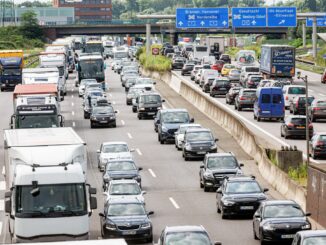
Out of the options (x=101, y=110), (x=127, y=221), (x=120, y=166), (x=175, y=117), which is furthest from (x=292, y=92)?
(x=127, y=221)

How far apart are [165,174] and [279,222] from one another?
19226 millimetres

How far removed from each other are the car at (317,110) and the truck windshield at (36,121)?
24490mm

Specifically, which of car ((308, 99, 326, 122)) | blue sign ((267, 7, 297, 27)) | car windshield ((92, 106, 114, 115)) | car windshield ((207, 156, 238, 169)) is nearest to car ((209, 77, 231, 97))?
blue sign ((267, 7, 297, 27))

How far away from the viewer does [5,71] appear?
4200 inches

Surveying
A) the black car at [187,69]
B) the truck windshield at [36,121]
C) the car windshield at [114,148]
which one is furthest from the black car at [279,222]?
the black car at [187,69]

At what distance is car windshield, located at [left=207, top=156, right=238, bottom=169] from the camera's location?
154ft

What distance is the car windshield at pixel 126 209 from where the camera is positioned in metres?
35.4

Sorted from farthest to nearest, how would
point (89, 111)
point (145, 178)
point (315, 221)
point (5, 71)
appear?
point (5, 71) → point (89, 111) → point (145, 178) → point (315, 221)

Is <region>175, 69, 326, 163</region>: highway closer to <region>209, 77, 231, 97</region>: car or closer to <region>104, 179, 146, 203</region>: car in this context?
<region>209, 77, 231, 97</region>: car

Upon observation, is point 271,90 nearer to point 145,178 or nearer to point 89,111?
point 89,111

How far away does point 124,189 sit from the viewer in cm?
4072

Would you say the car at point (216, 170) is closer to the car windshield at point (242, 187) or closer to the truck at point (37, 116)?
the car windshield at point (242, 187)

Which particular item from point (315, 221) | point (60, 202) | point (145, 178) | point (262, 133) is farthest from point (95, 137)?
point (60, 202)

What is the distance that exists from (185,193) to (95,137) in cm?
2162
